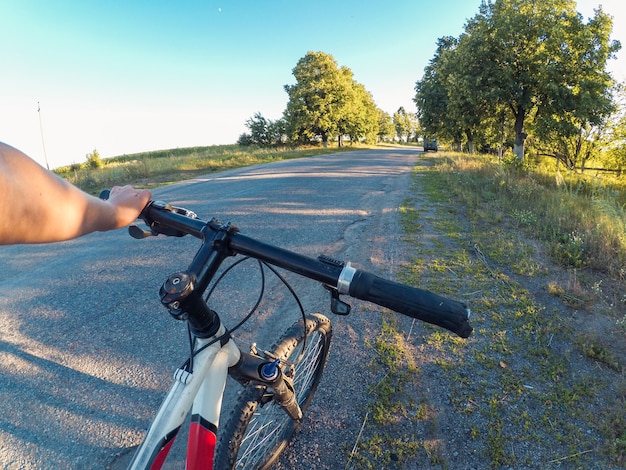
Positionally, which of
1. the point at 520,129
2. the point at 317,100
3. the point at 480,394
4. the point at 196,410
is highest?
the point at 317,100

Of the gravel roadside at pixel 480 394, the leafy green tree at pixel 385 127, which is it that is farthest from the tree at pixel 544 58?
the leafy green tree at pixel 385 127

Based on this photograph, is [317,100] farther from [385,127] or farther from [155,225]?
[385,127]

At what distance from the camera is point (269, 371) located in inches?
60.7

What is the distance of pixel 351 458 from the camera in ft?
6.40

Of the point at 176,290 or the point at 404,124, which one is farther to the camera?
the point at 404,124

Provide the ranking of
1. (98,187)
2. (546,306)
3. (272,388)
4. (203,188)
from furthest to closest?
(98,187)
(203,188)
(546,306)
(272,388)

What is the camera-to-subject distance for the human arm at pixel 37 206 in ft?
2.33

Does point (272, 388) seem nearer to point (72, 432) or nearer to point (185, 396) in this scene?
point (185, 396)

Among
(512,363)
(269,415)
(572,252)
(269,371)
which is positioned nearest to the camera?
(269,371)

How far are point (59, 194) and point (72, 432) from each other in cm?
204

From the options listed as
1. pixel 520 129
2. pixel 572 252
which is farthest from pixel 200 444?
pixel 520 129

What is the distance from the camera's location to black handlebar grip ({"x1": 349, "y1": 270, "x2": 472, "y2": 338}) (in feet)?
3.12

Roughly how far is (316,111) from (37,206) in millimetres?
37625

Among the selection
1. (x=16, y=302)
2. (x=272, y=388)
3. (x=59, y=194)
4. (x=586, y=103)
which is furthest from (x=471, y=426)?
(x=586, y=103)
